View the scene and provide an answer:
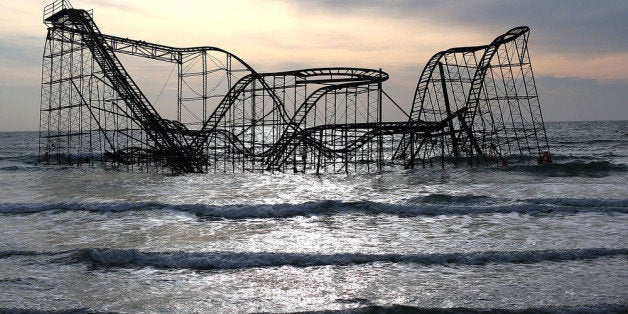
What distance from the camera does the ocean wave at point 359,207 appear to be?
1769 cm

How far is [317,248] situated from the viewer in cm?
1255

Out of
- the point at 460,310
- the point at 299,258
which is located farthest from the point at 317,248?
the point at 460,310

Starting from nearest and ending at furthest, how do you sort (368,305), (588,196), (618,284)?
(368,305) < (618,284) < (588,196)

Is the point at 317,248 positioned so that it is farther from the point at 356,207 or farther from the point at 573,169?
the point at 573,169

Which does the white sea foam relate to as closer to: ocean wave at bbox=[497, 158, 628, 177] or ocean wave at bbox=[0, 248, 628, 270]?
ocean wave at bbox=[0, 248, 628, 270]

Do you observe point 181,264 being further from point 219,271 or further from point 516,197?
point 516,197

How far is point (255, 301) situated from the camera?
8.90 m

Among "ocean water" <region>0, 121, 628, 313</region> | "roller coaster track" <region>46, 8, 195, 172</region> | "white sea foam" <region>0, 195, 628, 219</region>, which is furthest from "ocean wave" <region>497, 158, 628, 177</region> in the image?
"roller coaster track" <region>46, 8, 195, 172</region>

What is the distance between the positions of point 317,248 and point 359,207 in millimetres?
6430

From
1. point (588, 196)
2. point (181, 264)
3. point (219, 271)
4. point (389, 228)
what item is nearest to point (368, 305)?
point (219, 271)

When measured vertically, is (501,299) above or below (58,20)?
below

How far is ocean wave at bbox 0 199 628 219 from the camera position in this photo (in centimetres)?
1769

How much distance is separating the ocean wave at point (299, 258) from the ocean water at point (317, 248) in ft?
0.13

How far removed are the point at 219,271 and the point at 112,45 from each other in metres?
24.5
